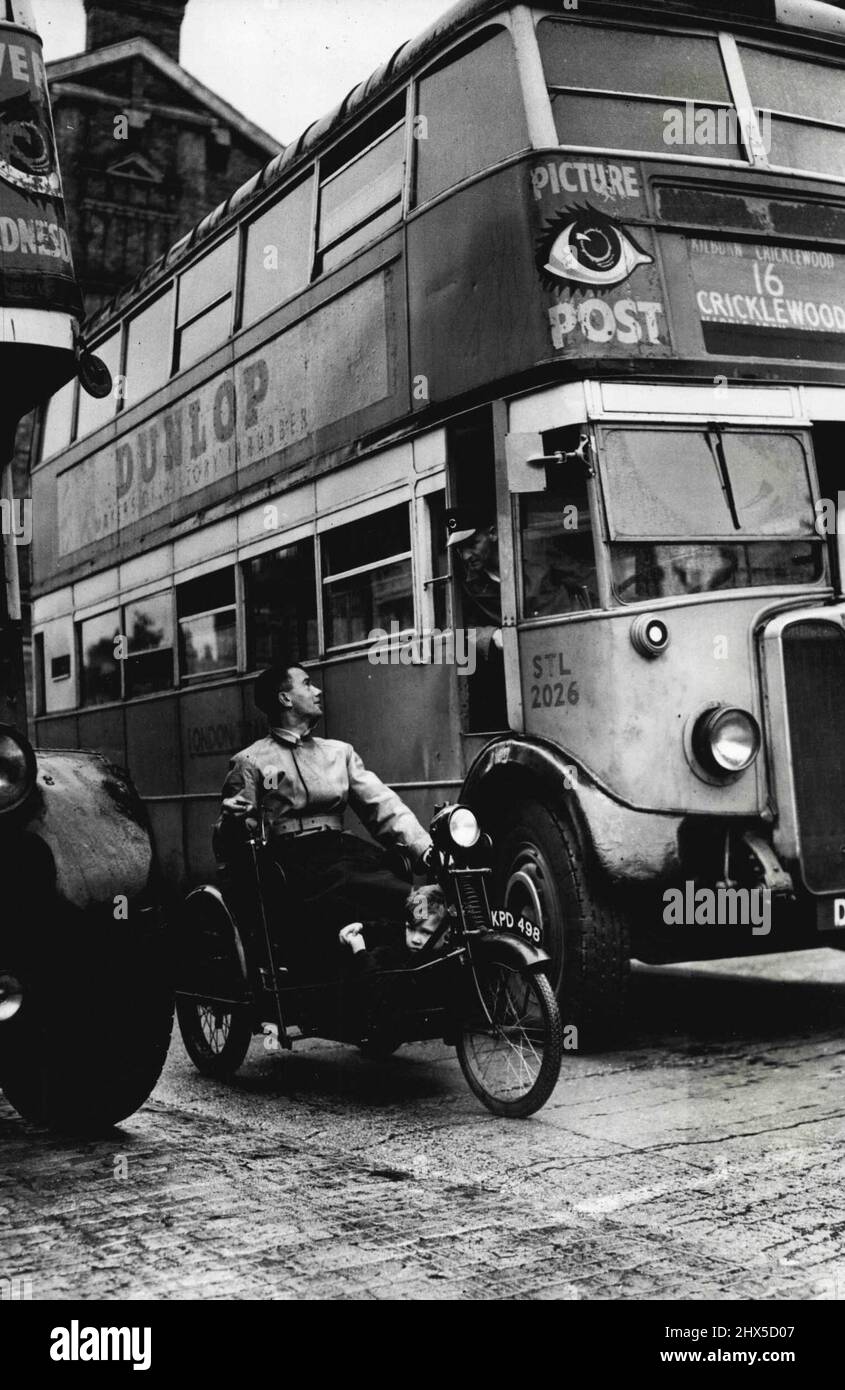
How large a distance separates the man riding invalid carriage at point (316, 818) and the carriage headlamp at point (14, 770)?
4.47 feet

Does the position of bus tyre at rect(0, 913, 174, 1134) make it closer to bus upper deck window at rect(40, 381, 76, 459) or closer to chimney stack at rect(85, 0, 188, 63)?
chimney stack at rect(85, 0, 188, 63)

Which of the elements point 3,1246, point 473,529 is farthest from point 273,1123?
point 473,529

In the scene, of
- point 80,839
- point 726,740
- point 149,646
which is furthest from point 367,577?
point 80,839

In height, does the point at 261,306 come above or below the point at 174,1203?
above

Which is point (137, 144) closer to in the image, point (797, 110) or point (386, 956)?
point (797, 110)

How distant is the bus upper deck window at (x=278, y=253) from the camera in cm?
921

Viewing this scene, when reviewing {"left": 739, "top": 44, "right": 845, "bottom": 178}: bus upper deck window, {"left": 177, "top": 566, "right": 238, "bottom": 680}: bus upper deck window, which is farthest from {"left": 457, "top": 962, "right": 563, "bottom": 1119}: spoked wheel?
{"left": 177, "top": 566, "right": 238, "bottom": 680}: bus upper deck window

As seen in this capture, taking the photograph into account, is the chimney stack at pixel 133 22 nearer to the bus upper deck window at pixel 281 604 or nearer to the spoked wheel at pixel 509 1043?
the bus upper deck window at pixel 281 604

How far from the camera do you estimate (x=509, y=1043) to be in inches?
223

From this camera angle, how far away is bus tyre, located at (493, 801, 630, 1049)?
672 centimetres

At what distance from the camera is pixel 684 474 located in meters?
6.93

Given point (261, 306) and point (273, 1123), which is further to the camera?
point (261, 306)
